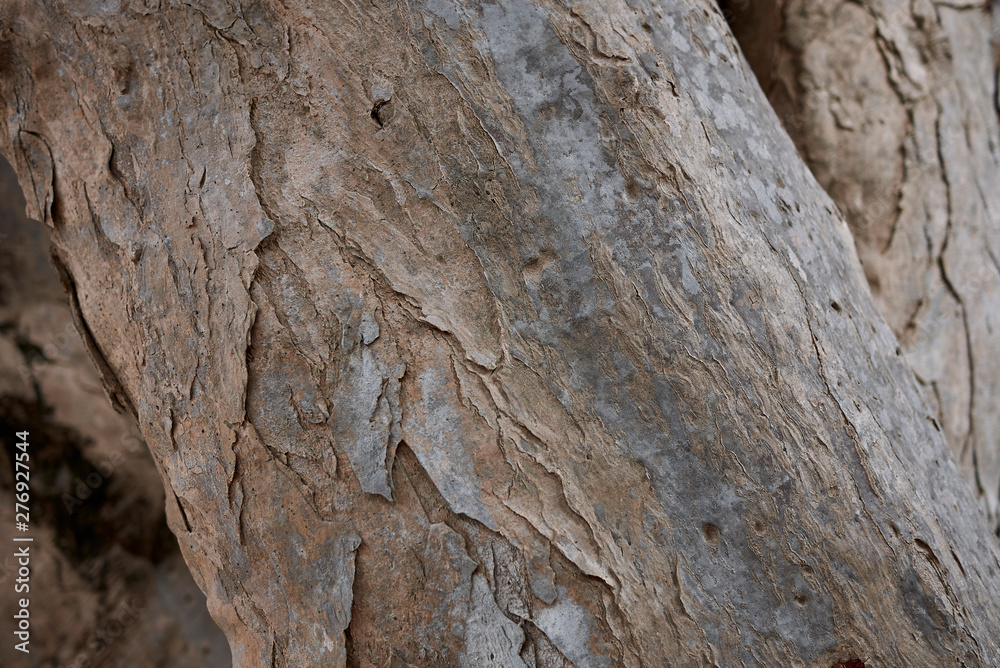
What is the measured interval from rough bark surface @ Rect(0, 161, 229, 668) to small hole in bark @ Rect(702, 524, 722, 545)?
1799mm

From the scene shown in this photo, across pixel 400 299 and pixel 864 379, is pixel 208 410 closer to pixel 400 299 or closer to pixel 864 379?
pixel 400 299

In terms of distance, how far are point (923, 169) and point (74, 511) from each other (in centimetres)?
279

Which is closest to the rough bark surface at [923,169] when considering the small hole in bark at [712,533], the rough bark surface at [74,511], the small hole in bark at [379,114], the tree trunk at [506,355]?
the tree trunk at [506,355]

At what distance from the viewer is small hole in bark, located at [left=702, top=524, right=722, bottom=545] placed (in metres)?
0.92

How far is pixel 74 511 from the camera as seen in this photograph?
71.4 inches

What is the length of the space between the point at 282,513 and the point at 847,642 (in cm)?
97

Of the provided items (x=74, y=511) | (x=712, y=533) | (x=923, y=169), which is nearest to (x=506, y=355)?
(x=712, y=533)

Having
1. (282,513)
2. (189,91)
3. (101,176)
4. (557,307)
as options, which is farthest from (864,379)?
(101,176)

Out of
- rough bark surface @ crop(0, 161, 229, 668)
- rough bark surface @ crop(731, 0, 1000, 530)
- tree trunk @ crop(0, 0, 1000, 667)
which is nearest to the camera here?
tree trunk @ crop(0, 0, 1000, 667)

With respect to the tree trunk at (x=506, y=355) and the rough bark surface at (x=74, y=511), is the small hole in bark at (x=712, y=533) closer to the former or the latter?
the tree trunk at (x=506, y=355)

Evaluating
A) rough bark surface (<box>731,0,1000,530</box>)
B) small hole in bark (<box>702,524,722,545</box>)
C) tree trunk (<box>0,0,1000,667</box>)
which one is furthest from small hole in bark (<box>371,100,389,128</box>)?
rough bark surface (<box>731,0,1000,530</box>)

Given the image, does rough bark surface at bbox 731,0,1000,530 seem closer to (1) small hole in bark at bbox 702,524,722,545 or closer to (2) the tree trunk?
(2) the tree trunk

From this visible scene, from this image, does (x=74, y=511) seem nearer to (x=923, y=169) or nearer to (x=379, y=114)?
(x=379, y=114)

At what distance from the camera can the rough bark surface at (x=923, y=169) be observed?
1512 mm
